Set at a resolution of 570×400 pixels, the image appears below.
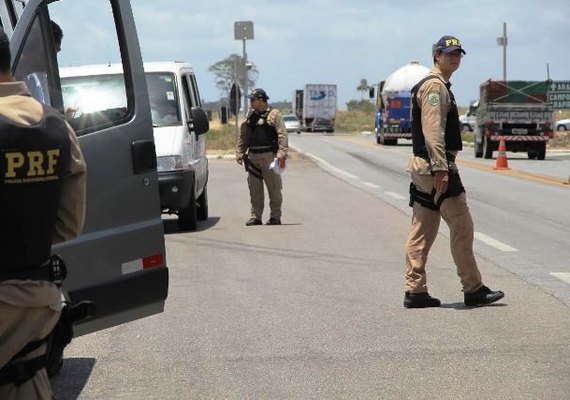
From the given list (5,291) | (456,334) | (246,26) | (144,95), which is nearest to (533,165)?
(246,26)

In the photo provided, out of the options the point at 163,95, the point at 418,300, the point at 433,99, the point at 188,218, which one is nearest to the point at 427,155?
the point at 433,99

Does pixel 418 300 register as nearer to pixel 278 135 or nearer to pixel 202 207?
pixel 278 135

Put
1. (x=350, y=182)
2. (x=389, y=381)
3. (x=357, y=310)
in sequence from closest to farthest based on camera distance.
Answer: (x=389, y=381) < (x=357, y=310) < (x=350, y=182)

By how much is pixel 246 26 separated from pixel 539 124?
389 inches

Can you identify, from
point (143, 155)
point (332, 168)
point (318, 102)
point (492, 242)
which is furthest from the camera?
point (318, 102)

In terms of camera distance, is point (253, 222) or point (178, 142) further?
point (253, 222)

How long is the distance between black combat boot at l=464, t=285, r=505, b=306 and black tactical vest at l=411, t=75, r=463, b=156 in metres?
1.04

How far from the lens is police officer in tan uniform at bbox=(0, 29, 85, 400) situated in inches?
112

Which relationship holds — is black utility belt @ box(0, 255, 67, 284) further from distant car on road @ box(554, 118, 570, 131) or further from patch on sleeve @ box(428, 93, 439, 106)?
distant car on road @ box(554, 118, 570, 131)

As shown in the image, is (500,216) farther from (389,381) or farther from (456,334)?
(389,381)

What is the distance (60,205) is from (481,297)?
15.7 feet

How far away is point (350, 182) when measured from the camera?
21.1 m

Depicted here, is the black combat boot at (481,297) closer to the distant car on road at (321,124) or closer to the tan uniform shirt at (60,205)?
the tan uniform shirt at (60,205)

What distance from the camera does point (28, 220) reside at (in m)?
2.89
